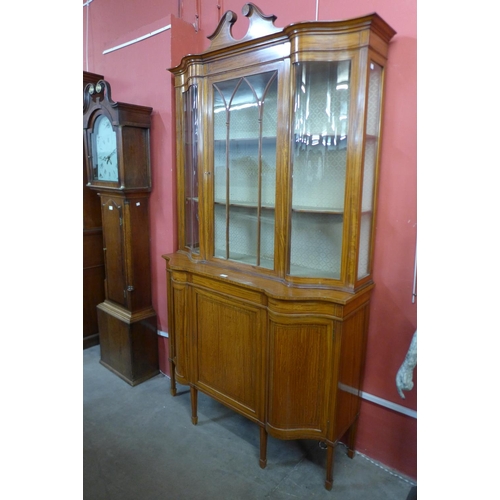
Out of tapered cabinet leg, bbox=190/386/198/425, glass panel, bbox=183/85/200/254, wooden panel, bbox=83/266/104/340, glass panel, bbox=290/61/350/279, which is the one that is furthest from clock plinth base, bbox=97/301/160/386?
glass panel, bbox=290/61/350/279

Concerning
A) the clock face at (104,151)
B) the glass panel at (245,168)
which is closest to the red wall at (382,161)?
the clock face at (104,151)

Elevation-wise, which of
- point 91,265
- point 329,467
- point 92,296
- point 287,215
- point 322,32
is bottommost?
point 329,467

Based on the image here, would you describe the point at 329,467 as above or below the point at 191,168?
below

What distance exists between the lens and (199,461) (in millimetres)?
2059

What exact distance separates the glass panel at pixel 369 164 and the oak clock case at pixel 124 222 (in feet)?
5.09

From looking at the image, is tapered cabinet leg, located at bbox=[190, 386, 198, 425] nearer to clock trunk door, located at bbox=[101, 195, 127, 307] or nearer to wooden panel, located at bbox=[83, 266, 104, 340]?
clock trunk door, located at bbox=[101, 195, 127, 307]

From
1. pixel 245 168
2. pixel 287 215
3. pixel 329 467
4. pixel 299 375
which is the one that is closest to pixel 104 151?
pixel 245 168

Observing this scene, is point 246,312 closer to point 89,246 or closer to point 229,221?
point 229,221

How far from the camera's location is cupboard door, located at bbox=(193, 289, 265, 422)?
194cm

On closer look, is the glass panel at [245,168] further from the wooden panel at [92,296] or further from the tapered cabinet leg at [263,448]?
the wooden panel at [92,296]

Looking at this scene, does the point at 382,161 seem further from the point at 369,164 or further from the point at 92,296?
the point at 92,296

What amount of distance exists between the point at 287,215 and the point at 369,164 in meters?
0.45

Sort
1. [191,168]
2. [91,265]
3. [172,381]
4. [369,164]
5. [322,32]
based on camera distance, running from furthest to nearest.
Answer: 1. [91,265]
2. [172,381]
3. [191,168]
4. [369,164]
5. [322,32]
